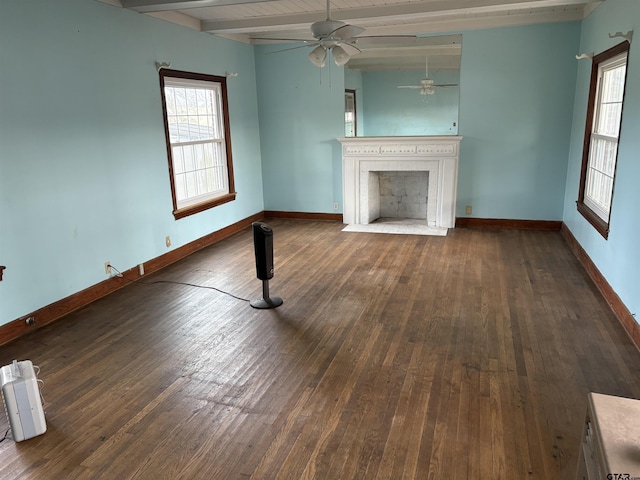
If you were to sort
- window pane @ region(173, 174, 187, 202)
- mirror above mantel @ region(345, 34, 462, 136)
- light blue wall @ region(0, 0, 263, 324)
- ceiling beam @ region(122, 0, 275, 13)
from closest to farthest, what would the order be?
1. light blue wall @ region(0, 0, 263, 324)
2. ceiling beam @ region(122, 0, 275, 13)
3. window pane @ region(173, 174, 187, 202)
4. mirror above mantel @ region(345, 34, 462, 136)

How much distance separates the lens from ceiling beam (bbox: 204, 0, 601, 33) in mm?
4745

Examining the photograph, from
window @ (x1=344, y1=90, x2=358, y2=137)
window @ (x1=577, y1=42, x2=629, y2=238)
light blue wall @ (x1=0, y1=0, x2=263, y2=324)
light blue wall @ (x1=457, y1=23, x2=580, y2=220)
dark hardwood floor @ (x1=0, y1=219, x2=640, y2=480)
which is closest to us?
dark hardwood floor @ (x1=0, y1=219, x2=640, y2=480)

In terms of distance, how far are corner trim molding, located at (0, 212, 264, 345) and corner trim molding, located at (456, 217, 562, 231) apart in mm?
3554

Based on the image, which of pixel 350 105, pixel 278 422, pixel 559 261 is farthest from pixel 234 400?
pixel 350 105

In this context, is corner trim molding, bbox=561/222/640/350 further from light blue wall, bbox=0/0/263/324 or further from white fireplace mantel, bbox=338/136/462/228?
light blue wall, bbox=0/0/263/324

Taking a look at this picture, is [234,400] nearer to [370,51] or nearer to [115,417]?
[115,417]

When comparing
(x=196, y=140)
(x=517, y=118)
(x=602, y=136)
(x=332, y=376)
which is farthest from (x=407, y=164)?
(x=332, y=376)

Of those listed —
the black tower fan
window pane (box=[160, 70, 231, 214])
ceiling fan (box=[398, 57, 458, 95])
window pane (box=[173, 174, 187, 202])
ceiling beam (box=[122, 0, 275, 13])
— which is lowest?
the black tower fan

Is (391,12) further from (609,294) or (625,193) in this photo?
(609,294)

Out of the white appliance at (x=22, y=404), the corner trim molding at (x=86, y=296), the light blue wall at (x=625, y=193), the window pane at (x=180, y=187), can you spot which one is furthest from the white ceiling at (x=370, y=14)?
the white appliance at (x=22, y=404)

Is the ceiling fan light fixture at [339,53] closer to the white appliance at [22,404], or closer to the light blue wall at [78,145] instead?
the light blue wall at [78,145]

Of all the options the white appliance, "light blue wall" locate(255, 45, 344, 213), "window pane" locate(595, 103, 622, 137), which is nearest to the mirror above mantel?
"light blue wall" locate(255, 45, 344, 213)

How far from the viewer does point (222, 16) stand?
5.54 m

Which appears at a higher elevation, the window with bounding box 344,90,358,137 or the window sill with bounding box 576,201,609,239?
the window with bounding box 344,90,358,137
